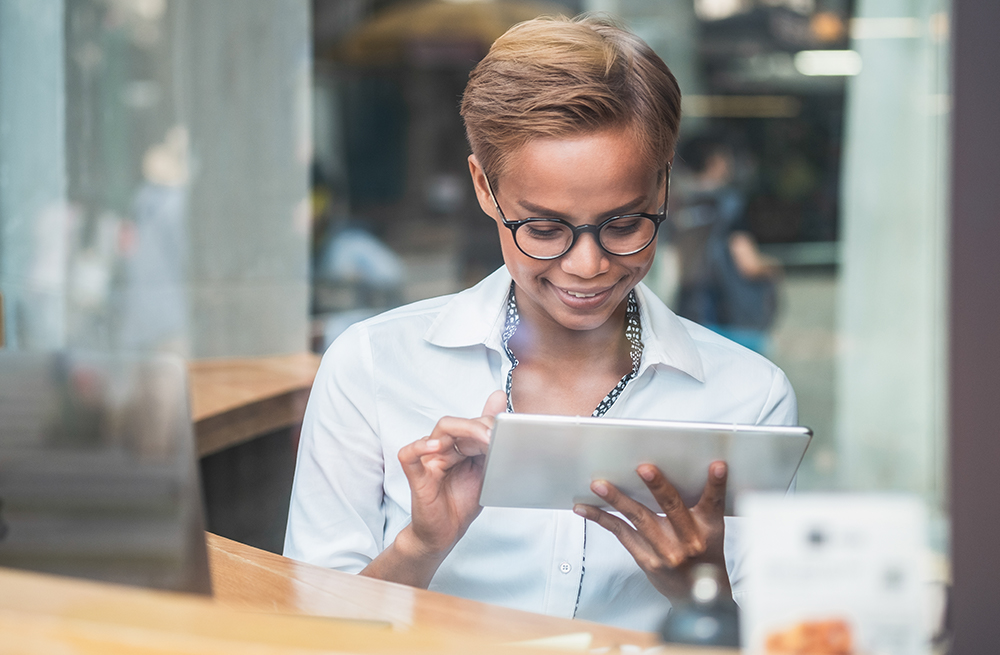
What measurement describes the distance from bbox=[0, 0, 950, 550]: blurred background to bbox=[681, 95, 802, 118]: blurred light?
0.01 meters

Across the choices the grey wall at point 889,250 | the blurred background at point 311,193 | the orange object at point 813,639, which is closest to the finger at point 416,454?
the orange object at point 813,639

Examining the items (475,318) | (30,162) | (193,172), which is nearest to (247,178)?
(193,172)

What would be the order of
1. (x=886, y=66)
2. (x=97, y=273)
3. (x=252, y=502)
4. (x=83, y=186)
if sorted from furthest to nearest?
(x=886, y=66) → (x=97, y=273) → (x=83, y=186) → (x=252, y=502)

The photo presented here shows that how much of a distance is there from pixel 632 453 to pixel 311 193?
10.4 ft

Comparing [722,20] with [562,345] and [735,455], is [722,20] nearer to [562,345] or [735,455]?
[562,345]

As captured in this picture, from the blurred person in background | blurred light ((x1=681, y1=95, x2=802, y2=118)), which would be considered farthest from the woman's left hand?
blurred light ((x1=681, y1=95, x2=802, y2=118))

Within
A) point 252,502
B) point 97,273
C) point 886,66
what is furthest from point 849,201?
point 97,273

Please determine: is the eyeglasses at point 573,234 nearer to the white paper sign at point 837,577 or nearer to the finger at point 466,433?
the finger at point 466,433

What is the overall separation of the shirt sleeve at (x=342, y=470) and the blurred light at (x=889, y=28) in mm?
2770

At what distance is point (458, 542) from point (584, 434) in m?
0.43

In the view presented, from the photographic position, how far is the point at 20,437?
0.94 meters

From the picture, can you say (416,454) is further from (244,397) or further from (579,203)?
(244,397)

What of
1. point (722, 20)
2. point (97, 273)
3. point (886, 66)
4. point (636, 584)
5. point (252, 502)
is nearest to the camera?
point (636, 584)

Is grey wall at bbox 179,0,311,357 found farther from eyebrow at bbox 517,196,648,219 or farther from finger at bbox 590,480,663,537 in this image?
finger at bbox 590,480,663,537
